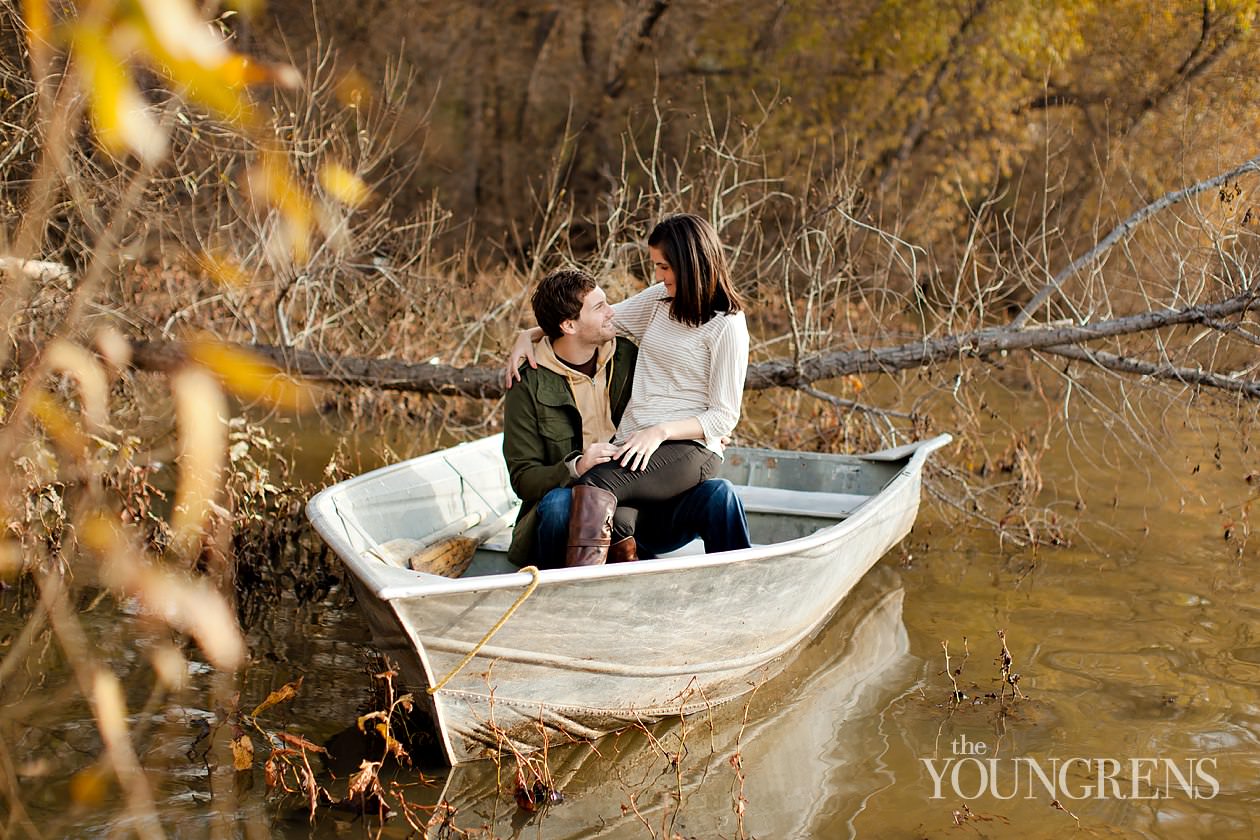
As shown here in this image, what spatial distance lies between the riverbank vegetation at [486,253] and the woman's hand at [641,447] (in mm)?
1087

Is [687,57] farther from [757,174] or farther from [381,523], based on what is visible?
[381,523]

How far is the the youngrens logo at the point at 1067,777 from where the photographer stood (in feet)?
12.4

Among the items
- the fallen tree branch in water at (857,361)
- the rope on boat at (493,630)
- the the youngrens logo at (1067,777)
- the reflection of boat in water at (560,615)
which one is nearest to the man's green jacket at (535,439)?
the reflection of boat in water at (560,615)

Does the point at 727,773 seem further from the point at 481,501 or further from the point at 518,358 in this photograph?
the point at 481,501

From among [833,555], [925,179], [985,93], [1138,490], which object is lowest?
[1138,490]

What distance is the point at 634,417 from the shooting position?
4.29m

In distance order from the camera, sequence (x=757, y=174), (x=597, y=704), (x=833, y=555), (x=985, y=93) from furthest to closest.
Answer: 1. (x=985, y=93)
2. (x=757, y=174)
3. (x=833, y=555)
4. (x=597, y=704)

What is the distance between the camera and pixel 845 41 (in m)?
15.0

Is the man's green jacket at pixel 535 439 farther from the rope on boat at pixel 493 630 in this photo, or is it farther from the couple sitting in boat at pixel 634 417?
the rope on boat at pixel 493 630

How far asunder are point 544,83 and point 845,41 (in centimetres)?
383

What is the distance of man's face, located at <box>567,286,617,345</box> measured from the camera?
4.12 metres

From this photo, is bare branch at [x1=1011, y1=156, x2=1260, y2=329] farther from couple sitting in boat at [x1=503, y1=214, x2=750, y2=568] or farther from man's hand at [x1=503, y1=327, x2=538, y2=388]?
man's hand at [x1=503, y1=327, x2=538, y2=388]

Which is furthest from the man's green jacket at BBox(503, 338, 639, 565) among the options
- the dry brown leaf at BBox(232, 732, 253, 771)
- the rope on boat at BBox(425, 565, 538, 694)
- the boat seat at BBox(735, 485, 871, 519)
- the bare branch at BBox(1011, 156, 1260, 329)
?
the bare branch at BBox(1011, 156, 1260, 329)

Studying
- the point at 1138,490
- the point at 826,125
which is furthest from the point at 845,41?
the point at 1138,490
